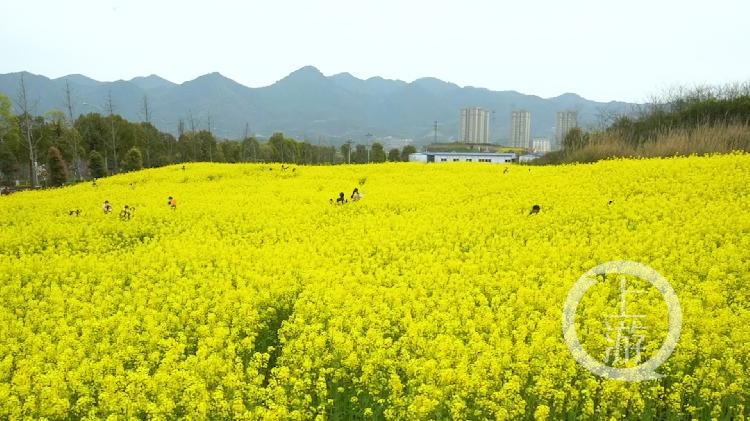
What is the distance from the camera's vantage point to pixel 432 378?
6090 mm

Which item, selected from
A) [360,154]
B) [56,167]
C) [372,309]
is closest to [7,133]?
[56,167]

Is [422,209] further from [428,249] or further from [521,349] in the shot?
[521,349]

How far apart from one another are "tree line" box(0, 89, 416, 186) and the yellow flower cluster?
3675 centimetres

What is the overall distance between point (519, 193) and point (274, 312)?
13.5 metres

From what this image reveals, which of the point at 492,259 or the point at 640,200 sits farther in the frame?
the point at 640,200

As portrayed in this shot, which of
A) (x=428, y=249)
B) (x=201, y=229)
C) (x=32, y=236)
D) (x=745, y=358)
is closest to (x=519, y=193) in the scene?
(x=428, y=249)

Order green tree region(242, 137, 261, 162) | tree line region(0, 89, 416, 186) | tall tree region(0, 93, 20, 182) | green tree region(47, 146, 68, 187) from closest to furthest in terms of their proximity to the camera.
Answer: green tree region(47, 146, 68, 187), tree line region(0, 89, 416, 186), tall tree region(0, 93, 20, 182), green tree region(242, 137, 261, 162)
